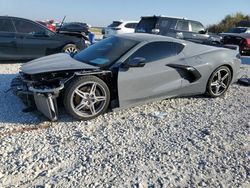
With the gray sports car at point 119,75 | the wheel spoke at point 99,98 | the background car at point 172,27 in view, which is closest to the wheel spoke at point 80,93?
the gray sports car at point 119,75

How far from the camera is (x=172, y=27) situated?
43.3 ft

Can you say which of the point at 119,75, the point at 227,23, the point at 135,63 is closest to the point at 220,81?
the point at 135,63

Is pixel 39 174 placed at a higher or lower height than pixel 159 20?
lower

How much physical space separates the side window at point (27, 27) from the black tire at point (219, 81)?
567 centimetres

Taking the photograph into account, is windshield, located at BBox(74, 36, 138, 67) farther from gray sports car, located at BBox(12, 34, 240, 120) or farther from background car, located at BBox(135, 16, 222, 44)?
background car, located at BBox(135, 16, 222, 44)

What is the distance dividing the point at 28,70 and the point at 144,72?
6.10ft

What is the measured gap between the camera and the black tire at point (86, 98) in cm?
453

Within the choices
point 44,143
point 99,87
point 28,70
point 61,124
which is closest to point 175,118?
point 99,87

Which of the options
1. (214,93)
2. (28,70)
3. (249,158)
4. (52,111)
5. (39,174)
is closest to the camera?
(39,174)

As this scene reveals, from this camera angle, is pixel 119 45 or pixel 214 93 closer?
pixel 119 45

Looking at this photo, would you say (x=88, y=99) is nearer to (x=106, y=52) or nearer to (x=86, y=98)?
(x=86, y=98)

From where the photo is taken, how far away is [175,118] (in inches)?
196

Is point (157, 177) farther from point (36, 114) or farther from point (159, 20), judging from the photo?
point (159, 20)

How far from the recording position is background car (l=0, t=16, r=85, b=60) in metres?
8.94
